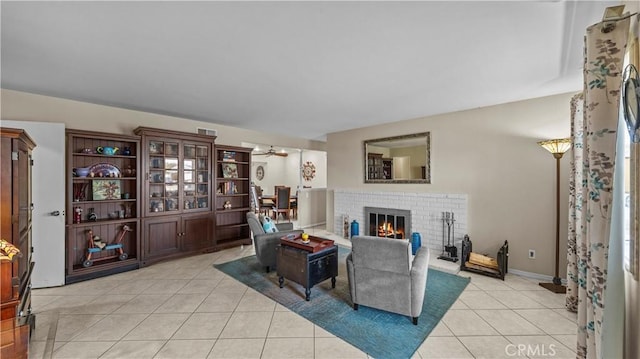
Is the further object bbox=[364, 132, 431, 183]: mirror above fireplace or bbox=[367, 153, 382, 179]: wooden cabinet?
bbox=[367, 153, 382, 179]: wooden cabinet

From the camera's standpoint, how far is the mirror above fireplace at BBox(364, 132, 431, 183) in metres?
4.50

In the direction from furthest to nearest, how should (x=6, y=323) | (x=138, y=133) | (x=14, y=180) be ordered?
1. (x=138, y=133)
2. (x=14, y=180)
3. (x=6, y=323)

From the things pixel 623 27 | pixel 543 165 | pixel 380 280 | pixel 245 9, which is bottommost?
pixel 380 280

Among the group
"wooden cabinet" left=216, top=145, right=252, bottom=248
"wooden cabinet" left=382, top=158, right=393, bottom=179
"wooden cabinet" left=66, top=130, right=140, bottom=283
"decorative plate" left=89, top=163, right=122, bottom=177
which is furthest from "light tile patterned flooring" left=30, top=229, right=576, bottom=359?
"wooden cabinet" left=382, top=158, right=393, bottom=179

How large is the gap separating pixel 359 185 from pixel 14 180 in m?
4.80

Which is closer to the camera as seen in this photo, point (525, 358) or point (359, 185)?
point (525, 358)

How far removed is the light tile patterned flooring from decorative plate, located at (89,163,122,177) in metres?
1.49

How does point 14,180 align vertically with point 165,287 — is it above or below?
above

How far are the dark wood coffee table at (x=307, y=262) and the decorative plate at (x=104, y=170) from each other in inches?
111

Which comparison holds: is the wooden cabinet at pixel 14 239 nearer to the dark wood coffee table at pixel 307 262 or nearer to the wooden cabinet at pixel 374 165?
the dark wood coffee table at pixel 307 262

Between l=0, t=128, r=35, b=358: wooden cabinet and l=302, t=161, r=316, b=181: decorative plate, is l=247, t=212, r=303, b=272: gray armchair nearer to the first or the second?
l=0, t=128, r=35, b=358: wooden cabinet

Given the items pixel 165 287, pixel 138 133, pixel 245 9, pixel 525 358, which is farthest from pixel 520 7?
pixel 138 133

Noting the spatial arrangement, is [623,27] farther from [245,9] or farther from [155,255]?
[155,255]

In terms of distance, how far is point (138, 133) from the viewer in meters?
3.90
